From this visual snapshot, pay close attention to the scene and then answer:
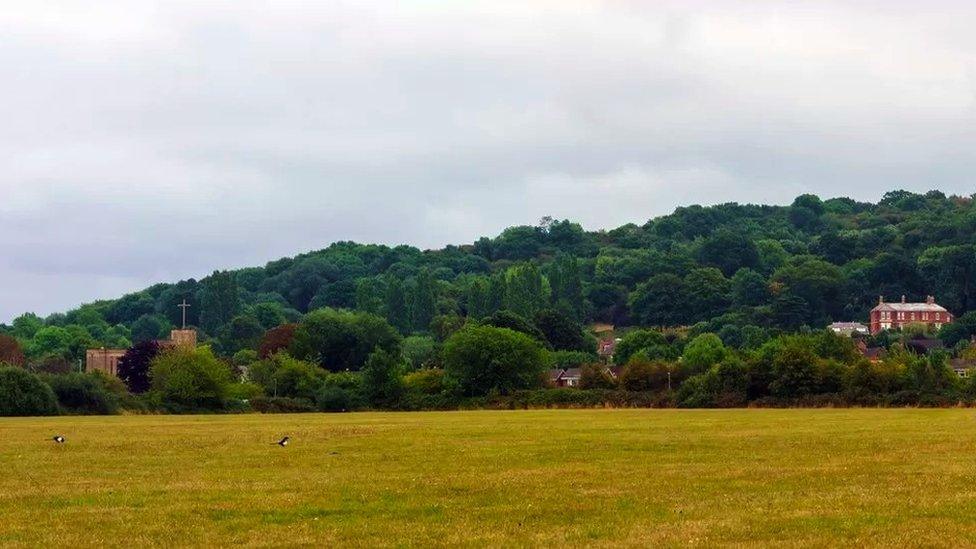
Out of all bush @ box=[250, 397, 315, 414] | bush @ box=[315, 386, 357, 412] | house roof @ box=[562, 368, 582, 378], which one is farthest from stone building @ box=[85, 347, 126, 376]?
bush @ box=[315, 386, 357, 412]

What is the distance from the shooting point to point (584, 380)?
362 ft

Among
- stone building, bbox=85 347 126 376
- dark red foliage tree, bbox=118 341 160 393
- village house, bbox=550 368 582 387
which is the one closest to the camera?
dark red foliage tree, bbox=118 341 160 393

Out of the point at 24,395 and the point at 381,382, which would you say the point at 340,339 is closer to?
the point at 381,382

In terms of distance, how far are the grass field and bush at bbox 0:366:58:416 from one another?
50934 mm

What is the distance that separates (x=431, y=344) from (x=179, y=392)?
82793 mm

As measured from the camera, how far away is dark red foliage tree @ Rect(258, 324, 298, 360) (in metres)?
161

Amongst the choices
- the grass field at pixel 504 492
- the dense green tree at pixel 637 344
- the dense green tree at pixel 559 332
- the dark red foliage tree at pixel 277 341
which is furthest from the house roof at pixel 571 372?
the grass field at pixel 504 492

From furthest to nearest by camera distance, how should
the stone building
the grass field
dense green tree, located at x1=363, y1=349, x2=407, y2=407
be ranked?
the stone building < dense green tree, located at x1=363, y1=349, x2=407, y2=407 < the grass field

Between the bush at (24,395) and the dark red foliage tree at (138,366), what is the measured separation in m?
47.2

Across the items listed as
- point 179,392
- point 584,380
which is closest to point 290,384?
point 179,392

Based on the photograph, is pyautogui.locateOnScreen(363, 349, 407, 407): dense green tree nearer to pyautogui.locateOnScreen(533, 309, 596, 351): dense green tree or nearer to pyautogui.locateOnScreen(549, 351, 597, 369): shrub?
pyautogui.locateOnScreen(549, 351, 597, 369): shrub

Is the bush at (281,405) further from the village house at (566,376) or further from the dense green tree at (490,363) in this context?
the village house at (566,376)

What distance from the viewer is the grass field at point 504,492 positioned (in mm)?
20094

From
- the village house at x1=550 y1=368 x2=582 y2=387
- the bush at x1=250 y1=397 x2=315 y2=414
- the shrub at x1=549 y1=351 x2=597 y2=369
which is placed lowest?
the bush at x1=250 y1=397 x2=315 y2=414
